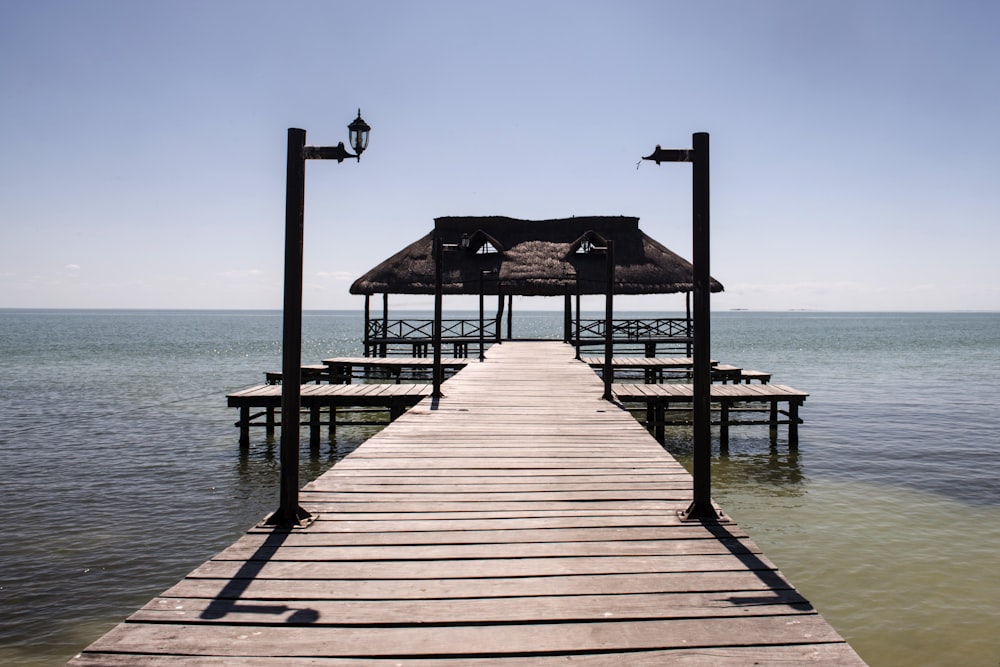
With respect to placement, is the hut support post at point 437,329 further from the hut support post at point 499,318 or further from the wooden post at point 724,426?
the hut support post at point 499,318

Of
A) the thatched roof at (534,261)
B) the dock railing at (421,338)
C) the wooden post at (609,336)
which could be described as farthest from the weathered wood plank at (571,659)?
the thatched roof at (534,261)

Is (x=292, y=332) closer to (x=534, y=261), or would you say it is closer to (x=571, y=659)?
(x=571, y=659)

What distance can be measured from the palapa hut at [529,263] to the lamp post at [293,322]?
57.5ft

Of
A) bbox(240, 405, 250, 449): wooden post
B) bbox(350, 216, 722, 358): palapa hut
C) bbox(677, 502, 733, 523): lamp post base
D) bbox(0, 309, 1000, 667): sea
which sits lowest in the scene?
bbox(0, 309, 1000, 667): sea

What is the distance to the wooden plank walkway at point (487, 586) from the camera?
2.41 m

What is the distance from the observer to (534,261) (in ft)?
80.3

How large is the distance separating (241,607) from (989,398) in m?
23.4

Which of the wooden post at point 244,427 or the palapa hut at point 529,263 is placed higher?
the palapa hut at point 529,263

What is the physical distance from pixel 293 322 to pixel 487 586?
186cm

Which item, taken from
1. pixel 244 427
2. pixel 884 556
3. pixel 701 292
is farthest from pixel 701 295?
pixel 244 427

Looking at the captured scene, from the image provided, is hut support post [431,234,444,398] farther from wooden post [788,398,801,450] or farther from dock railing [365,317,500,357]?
dock railing [365,317,500,357]

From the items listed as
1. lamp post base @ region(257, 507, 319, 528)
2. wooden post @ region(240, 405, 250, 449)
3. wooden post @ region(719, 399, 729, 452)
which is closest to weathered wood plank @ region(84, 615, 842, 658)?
lamp post base @ region(257, 507, 319, 528)

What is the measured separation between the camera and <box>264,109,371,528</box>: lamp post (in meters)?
3.79

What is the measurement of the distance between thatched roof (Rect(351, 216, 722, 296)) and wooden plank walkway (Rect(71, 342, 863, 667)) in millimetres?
17524
